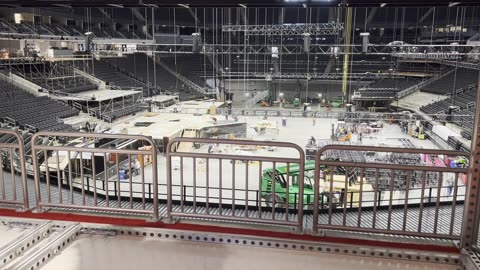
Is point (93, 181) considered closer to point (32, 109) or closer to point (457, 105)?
point (32, 109)

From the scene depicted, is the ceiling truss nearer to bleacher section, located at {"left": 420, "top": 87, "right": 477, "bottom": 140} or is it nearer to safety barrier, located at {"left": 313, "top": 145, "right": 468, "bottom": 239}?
bleacher section, located at {"left": 420, "top": 87, "right": 477, "bottom": 140}

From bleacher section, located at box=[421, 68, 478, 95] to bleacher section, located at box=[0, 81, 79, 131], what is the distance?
18.2 m

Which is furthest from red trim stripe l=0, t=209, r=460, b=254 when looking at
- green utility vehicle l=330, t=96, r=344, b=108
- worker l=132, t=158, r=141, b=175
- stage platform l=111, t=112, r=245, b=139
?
green utility vehicle l=330, t=96, r=344, b=108

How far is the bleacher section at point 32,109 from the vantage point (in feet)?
45.9

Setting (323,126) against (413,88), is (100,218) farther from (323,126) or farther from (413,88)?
(413,88)

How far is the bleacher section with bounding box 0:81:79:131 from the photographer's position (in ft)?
45.9

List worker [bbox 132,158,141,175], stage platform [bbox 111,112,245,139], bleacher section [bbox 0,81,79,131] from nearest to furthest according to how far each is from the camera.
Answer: worker [bbox 132,158,141,175]
stage platform [bbox 111,112,245,139]
bleacher section [bbox 0,81,79,131]

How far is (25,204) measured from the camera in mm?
3326

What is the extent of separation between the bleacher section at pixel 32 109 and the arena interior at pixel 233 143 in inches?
3.8

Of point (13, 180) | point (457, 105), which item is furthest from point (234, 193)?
point (457, 105)

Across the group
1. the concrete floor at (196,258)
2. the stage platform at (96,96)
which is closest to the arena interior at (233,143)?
the concrete floor at (196,258)

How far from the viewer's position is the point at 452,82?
23.1 meters

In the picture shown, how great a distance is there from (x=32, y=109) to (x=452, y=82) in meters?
20.8

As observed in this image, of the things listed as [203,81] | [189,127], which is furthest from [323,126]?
[203,81]
